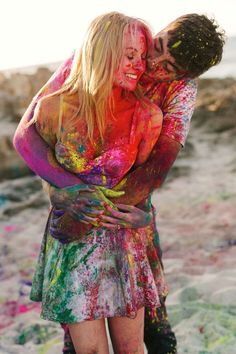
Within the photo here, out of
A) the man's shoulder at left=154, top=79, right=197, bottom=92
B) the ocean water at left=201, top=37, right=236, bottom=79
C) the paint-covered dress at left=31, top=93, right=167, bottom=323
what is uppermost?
the man's shoulder at left=154, top=79, right=197, bottom=92

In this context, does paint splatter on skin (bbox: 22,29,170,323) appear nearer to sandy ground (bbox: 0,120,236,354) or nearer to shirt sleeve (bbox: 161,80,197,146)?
shirt sleeve (bbox: 161,80,197,146)

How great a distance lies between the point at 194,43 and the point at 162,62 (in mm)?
132

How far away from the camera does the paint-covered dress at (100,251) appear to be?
2.32 m

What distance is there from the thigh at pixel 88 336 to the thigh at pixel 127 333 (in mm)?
78

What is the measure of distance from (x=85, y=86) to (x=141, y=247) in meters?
0.64

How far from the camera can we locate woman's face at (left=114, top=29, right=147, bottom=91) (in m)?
2.25

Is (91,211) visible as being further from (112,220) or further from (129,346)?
(129,346)

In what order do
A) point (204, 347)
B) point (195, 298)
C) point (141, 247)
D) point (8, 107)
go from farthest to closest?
1. point (8, 107)
2. point (195, 298)
3. point (204, 347)
4. point (141, 247)

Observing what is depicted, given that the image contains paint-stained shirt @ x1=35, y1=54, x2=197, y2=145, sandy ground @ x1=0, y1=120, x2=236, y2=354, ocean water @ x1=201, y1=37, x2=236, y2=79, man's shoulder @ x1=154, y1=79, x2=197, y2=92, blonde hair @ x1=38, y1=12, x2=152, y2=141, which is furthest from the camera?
ocean water @ x1=201, y1=37, x2=236, y2=79

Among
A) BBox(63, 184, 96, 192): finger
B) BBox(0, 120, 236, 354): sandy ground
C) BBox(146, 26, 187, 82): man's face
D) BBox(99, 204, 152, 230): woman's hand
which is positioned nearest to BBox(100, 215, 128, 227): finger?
BBox(99, 204, 152, 230): woman's hand

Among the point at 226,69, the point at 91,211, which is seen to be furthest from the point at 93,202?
the point at 226,69

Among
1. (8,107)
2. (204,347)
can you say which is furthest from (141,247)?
(8,107)

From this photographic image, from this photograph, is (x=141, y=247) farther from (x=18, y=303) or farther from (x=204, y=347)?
(x=18, y=303)

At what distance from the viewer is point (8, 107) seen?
9359mm
